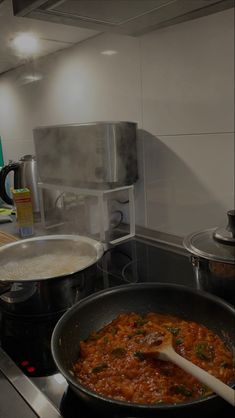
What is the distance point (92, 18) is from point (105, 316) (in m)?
0.73

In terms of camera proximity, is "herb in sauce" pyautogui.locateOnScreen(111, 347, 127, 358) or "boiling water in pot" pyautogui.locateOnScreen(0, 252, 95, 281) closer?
"herb in sauce" pyautogui.locateOnScreen(111, 347, 127, 358)

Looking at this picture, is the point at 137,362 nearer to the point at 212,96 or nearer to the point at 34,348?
the point at 34,348

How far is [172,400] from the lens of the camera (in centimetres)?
52

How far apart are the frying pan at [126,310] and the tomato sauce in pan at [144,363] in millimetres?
21

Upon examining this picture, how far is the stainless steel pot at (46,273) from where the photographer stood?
746mm

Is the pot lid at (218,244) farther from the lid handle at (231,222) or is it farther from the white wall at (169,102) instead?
the white wall at (169,102)

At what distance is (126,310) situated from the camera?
2.57 feet

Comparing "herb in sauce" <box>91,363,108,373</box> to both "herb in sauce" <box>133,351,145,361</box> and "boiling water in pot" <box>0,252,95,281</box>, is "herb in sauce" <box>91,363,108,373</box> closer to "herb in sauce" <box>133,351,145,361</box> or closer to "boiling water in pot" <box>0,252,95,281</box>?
"herb in sauce" <box>133,351,145,361</box>

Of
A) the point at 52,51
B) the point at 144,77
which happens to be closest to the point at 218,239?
the point at 144,77

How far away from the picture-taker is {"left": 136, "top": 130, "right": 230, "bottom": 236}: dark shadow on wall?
0.99 meters

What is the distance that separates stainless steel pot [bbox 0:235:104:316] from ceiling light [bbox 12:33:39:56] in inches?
28.0

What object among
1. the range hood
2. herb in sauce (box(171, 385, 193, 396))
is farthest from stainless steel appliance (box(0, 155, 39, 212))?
herb in sauce (box(171, 385, 193, 396))

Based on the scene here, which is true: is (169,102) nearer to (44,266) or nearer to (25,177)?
(44,266)

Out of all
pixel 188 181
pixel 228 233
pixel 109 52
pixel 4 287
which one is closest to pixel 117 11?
pixel 109 52
